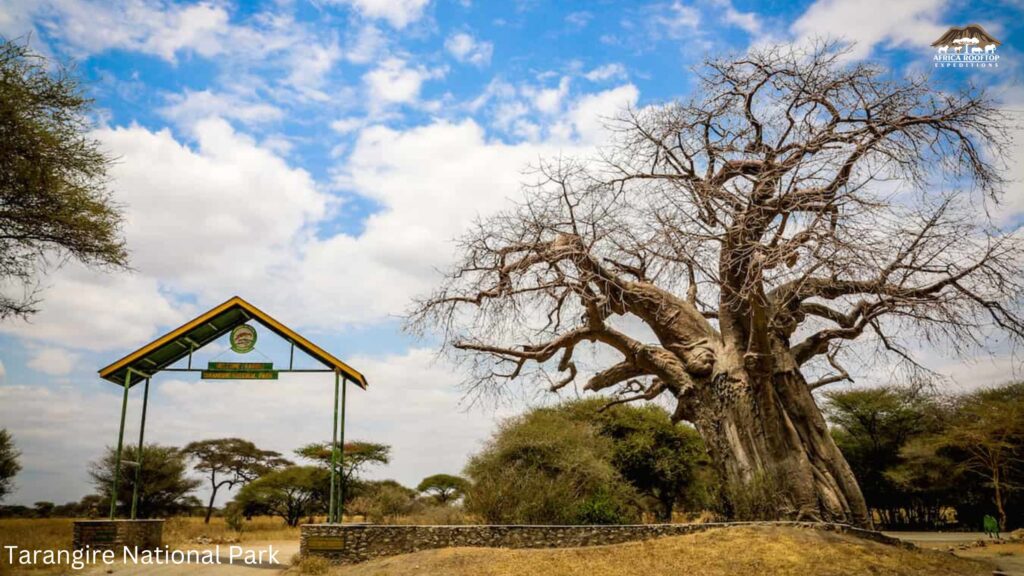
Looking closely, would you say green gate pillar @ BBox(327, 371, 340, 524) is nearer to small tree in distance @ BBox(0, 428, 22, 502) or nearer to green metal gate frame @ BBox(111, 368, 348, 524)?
green metal gate frame @ BBox(111, 368, 348, 524)

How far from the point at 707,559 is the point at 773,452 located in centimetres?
328

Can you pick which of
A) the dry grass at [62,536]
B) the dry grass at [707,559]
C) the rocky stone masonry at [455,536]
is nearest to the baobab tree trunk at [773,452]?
the rocky stone masonry at [455,536]

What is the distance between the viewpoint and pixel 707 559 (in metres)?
9.25

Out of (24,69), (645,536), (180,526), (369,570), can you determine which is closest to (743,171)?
(645,536)

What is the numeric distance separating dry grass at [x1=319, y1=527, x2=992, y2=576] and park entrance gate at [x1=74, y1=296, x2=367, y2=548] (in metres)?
3.02

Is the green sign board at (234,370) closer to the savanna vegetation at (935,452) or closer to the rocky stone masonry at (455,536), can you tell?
the rocky stone masonry at (455,536)

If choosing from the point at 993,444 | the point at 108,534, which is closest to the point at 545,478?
the point at 108,534

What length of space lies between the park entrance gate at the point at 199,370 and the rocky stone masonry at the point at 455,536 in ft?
3.35

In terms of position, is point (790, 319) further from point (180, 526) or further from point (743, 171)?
point (180, 526)

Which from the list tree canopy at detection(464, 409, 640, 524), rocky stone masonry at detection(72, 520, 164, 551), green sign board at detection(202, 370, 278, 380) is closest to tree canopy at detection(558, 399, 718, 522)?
tree canopy at detection(464, 409, 640, 524)

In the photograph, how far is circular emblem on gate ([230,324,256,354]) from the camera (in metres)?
13.4

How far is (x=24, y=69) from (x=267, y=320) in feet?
19.8

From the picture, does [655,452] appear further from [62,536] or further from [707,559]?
[62,536]

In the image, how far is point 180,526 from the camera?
19.9 m
